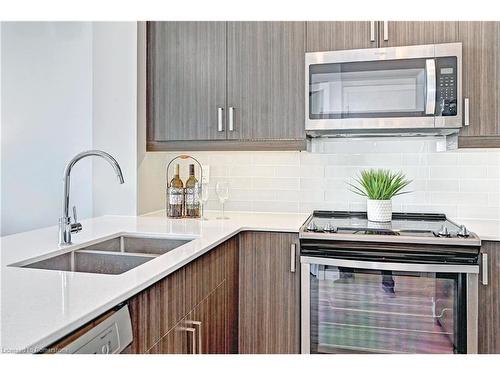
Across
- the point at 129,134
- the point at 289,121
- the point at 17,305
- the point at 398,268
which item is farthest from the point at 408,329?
the point at 129,134

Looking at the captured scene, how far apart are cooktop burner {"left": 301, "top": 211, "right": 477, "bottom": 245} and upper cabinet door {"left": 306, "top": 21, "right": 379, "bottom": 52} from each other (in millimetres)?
963

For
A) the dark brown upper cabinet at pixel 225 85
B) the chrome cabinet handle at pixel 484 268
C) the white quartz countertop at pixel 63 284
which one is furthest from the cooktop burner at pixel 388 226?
the dark brown upper cabinet at pixel 225 85

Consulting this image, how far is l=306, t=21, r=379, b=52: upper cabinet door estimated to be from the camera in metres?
2.26

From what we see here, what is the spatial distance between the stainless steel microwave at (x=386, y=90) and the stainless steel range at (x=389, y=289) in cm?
54

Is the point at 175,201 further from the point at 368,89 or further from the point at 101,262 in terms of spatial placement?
the point at 368,89

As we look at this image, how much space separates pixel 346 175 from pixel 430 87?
75cm

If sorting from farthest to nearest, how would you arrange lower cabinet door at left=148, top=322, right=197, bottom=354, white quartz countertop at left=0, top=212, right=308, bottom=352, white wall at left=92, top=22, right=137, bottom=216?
white wall at left=92, top=22, right=137, bottom=216 < lower cabinet door at left=148, top=322, right=197, bottom=354 < white quartz countertop at left=0, top=212, right=308, bottom=352

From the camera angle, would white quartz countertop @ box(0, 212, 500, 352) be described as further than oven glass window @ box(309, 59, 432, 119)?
No

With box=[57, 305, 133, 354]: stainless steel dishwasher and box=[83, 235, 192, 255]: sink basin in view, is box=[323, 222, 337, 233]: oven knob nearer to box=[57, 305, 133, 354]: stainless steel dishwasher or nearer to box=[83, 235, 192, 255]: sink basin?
box=[83, 235, 192, 255]: sink basin

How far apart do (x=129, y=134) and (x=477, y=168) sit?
80.4 inches

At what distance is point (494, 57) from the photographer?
2113 millimetres

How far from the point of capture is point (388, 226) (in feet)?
7.23

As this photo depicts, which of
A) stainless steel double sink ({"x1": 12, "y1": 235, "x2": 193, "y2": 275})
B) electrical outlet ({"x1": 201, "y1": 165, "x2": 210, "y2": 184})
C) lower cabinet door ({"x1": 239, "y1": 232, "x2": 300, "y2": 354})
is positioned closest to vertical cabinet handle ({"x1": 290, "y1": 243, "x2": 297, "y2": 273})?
lower cabinet door ({"x1": 239, "y1": 232, "x2": 300, "y2": 354})
